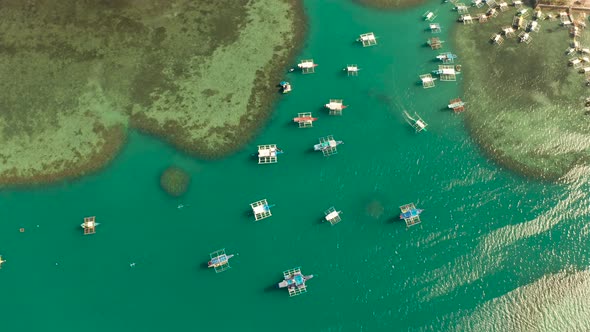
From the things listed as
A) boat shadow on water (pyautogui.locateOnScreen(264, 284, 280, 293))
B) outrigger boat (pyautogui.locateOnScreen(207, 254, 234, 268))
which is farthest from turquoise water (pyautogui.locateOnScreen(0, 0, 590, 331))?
outrigger boat (pyautogui.locateOnScreen(207, 254, 234, 268))

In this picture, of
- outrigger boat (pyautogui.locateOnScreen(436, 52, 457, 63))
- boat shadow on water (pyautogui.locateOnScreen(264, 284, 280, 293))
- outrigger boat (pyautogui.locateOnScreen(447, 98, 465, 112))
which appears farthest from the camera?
outrigger boat (pyautogui.locateOnScreen(436, 52, 457, 63))

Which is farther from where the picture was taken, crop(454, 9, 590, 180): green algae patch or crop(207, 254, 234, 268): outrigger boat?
crop(454, 9, 590, 180): green algae patch

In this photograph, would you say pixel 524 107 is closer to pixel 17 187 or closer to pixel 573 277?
pixel 573 277

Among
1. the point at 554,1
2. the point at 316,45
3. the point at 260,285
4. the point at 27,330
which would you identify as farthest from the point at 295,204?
the point at 554,1

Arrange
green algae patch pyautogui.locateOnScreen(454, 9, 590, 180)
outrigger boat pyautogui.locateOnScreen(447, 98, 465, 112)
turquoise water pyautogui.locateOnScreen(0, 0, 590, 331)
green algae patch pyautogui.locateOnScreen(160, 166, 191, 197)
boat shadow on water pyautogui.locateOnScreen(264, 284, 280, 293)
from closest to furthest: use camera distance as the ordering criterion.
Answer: turquoise water pyautogui.locateOnScreen(0, 0, 590, 331) → boat shadow on water pyautogui.locateOnScreen(264, 284, 280, 293) → green algae patch pyautogui.locateOnScreen(160, 166, 191, 197) → green algae patch pyautogui.locateOnScreen(454, 9, 590, 180) → outrigger boat pyautogui.locateOnScreen(447, 98, 465, 112)

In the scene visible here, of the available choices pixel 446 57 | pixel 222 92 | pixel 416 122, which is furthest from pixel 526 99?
pixel 222 92

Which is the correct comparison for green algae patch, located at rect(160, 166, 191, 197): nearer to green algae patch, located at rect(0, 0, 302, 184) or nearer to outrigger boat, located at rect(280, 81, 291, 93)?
green algae patch, located at rect(0, 0, 302, 184)
